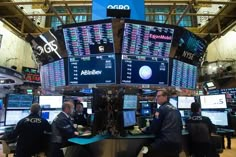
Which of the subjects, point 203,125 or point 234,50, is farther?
point 234,50

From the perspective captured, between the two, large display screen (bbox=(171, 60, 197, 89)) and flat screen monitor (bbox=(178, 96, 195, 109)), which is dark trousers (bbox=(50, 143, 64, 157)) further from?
flat screen monitor (bbox=(178, 96, 195, 109))

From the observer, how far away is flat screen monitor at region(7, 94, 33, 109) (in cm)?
471

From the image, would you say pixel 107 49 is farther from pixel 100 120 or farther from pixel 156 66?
pixel 100 120

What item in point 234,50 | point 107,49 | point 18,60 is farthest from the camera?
point 18,60

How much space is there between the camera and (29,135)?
349 cm

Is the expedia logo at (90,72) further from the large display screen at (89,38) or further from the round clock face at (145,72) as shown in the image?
the round clock face at (145,72)

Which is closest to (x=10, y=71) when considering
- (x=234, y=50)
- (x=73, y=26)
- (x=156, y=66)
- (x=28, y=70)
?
(x=28, y=70)

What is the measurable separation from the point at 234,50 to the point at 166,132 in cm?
1064

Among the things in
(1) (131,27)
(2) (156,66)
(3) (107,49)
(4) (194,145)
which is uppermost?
(1) (131,27)

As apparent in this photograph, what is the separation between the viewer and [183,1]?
645 cm

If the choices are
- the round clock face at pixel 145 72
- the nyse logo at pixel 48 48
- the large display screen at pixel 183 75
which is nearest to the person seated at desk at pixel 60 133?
the nyse logo at pixel 48 48

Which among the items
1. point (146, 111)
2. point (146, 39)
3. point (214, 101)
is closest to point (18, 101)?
point (146, 39)

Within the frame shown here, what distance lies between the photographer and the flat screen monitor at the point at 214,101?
529 cm

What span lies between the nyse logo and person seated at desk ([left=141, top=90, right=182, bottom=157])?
5.74ft
